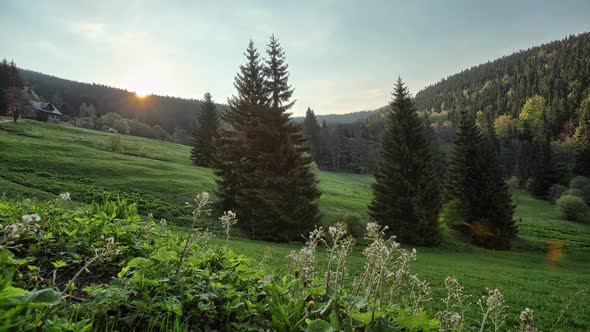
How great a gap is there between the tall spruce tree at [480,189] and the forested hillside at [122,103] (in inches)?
4668

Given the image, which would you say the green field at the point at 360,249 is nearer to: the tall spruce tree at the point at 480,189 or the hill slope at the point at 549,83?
the tall spruce tree at the point at 480,189

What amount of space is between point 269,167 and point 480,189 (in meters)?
26.7

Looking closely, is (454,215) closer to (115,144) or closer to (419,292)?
(419,292)

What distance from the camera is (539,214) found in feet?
208

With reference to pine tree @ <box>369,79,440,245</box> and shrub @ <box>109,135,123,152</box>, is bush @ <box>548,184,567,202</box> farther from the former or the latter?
shrub @ <box>109,135,123,152</box>

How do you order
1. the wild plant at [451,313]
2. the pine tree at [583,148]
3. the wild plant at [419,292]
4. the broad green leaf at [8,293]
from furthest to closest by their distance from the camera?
1. the pine tree at [583,148]
2. the wild plant at [419,292]
3. the wild plant at [451,313]
4. the broad green leaf at [8,293]

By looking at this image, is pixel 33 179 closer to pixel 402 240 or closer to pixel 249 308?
pixel 249 308

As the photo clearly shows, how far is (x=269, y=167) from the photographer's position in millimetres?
24641

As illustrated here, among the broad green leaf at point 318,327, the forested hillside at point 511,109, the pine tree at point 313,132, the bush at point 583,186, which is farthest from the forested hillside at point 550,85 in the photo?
the broad green leaf at point 318,327

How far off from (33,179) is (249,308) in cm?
3058

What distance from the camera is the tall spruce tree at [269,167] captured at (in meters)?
23.4

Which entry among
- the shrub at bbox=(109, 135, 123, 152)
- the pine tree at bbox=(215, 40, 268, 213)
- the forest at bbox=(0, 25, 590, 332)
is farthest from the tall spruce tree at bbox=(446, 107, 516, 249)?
the shrub at bbox=(109, 135, 123, 152)

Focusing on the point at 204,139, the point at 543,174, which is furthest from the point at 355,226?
the point at 543,174

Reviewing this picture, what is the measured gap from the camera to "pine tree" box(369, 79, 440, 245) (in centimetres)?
2881
